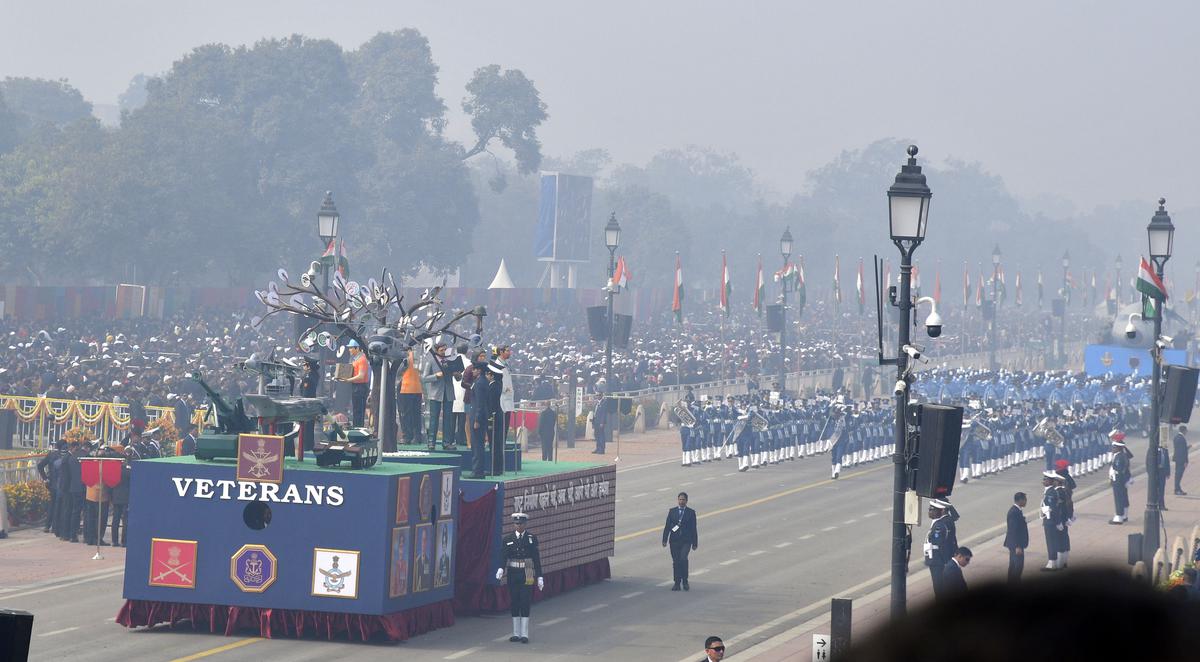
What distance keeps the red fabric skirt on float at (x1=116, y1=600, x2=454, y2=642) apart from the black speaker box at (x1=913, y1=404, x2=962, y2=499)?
8.57 metres

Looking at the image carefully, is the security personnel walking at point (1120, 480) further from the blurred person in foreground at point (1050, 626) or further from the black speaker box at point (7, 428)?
the blurred person in foreground at point (1050, 626)

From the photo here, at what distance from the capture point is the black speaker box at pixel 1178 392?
24531 mm

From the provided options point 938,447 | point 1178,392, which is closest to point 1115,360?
point 1178,392

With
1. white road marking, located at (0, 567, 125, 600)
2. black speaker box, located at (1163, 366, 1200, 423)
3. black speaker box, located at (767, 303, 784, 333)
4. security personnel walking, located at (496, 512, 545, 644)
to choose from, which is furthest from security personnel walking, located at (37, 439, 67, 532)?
black speaker box, located at (767, 303, 784, 333)

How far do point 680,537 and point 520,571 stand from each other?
4.61 m

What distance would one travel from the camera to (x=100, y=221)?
7556cm

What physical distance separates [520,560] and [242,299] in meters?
53.5

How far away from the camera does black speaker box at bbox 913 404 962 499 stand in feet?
42.3

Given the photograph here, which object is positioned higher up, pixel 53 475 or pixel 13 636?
pixel 13 636

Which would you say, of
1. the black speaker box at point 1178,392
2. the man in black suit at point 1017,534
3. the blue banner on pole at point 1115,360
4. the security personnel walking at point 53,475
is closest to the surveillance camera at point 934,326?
the man in black suit at point 1017,534

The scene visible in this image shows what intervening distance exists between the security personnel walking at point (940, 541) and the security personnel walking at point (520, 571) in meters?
5.26

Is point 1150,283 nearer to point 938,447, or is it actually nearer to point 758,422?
point 938,447

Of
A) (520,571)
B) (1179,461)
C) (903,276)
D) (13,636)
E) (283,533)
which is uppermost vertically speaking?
(903,276)

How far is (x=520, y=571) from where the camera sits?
20266mm
